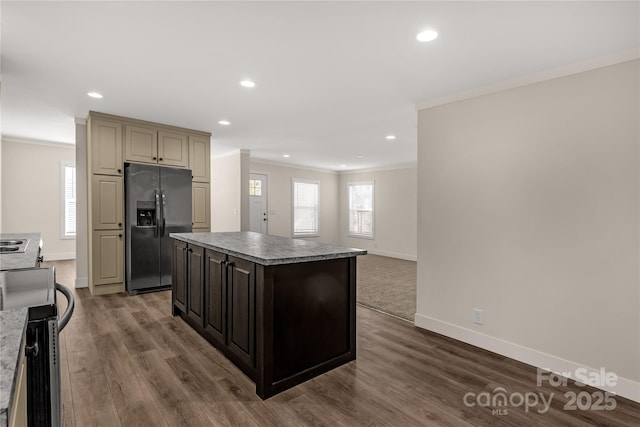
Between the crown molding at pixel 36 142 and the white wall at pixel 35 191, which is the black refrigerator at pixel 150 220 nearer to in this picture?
the crown molding at pixel 36 142

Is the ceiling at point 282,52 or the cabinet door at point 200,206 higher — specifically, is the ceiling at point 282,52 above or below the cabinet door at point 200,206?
above

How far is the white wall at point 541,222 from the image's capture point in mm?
2295

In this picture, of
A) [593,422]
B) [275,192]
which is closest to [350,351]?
[593,422]

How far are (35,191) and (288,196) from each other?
5302mm

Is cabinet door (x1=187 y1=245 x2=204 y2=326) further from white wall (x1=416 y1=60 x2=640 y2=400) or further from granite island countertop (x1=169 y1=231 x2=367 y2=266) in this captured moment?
white wall (x1=416 y1=60 x2=640 y2=400)

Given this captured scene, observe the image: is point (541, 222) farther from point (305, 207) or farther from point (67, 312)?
point (305, 207)

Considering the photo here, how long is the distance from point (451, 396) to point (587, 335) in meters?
1.17

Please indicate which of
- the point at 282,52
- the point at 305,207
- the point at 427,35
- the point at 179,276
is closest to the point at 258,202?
the point at 305,207

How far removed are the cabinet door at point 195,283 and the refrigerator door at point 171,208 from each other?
1675mm

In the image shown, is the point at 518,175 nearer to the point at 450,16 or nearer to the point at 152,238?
the point at 450,16

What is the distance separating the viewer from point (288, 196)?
29.0 ft

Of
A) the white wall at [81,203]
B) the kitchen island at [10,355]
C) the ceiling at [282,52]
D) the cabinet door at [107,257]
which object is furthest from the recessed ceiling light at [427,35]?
the white wall at [81,203]

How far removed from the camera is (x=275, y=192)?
8547 mm

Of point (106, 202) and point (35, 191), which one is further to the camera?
point (35, 191)
